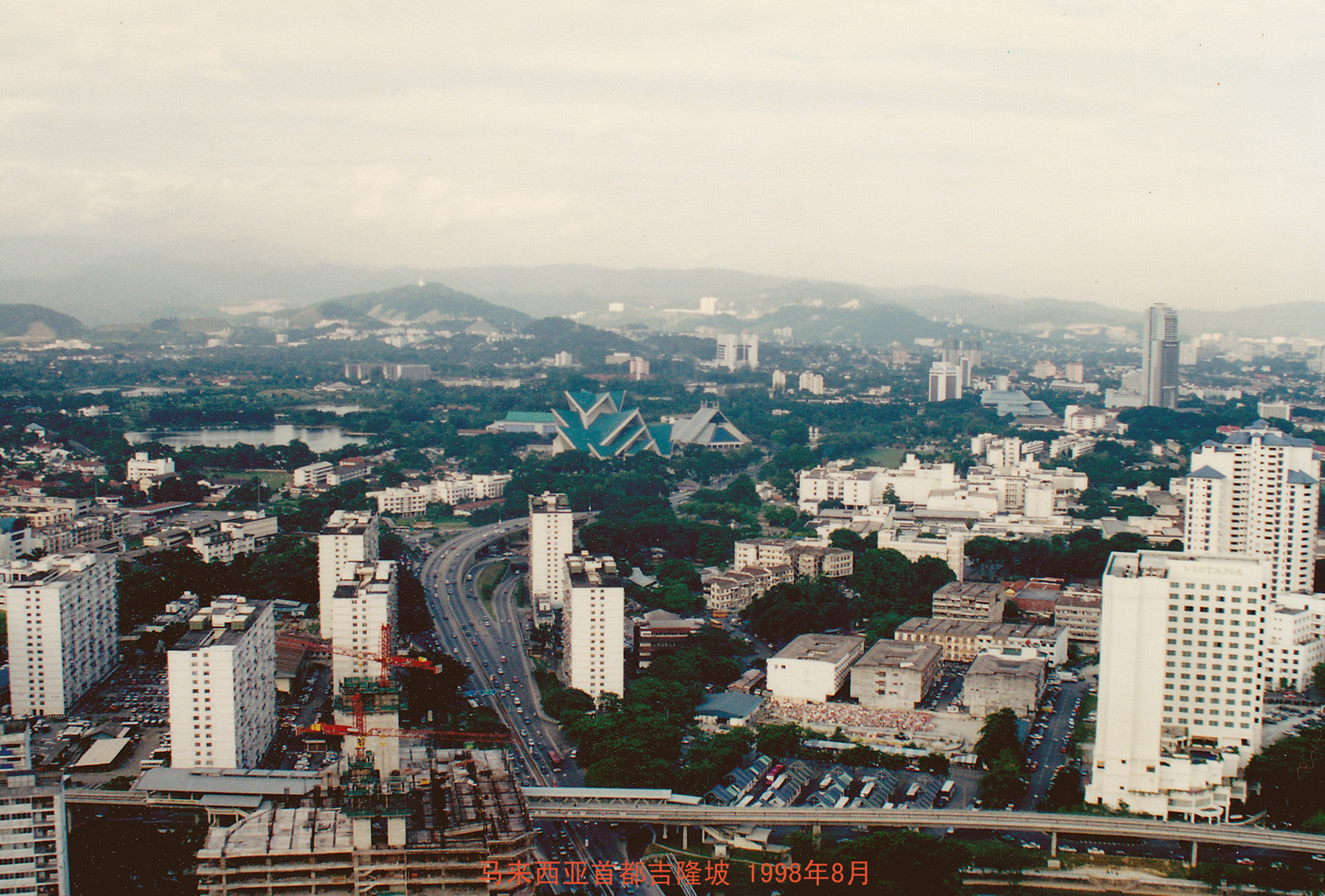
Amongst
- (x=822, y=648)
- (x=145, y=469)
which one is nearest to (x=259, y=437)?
(x=145, y=469)

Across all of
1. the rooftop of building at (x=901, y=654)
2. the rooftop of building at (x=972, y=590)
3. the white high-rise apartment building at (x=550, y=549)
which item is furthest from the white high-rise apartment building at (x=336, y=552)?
the rooftop of building at (x=972, y=590)

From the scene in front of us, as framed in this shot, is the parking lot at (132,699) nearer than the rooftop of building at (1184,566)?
No

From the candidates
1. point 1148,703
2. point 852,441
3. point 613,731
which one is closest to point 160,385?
point 852,441

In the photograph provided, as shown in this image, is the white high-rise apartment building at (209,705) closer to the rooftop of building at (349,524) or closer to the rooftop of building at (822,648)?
the rooftop of building at (349,524)

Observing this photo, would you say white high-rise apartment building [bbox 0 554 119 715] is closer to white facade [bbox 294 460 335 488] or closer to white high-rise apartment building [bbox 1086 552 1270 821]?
white high-rise apartment building [bbox 1086 552 1270 821]

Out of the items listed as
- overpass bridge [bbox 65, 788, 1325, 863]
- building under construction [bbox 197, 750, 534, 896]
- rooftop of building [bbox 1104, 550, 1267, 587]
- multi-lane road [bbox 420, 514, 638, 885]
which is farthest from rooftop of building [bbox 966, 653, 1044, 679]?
building under construction [bbox 197, 750, 534, 896]
